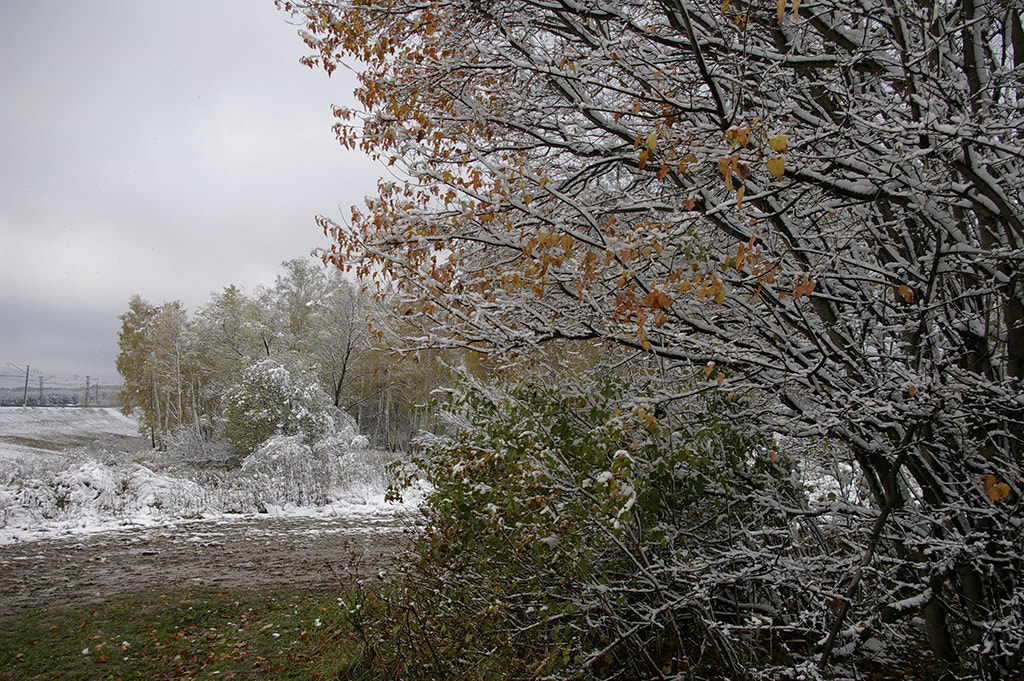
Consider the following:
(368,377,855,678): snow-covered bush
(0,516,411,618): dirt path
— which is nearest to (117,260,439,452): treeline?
(0,516,411,618): dirt path

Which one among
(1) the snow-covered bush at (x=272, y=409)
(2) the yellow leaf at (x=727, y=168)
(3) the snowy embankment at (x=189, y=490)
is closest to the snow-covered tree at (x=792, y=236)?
(2) the yellow leaf at (x=727, y=168)

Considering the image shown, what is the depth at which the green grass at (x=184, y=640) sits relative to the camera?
14.9 feet

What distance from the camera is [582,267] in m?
3.47

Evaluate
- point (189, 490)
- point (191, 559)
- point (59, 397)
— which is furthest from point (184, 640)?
point (59, 397)

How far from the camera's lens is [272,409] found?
18.8 meters

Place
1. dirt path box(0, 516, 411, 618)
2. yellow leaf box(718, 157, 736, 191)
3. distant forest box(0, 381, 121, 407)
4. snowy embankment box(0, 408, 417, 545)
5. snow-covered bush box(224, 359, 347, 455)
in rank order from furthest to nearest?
distant forest box(0, 381, 121, 407), snow-covered bush box(224, 359, 347, 455), snowy embankment box(0, 408, 417, 545), dirt path box(0, 516, 411, 618), yellow leaf box(718, 157, 736, 191)

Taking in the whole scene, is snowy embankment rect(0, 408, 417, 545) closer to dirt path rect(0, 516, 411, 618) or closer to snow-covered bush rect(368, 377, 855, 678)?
dirt path rect(0, 516, 411, 618)

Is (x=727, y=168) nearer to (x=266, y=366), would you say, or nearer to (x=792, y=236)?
(x=792, y=236)

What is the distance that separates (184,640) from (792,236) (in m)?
5.98

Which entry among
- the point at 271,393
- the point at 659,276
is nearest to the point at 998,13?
the point at 659,276

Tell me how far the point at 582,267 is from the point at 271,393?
57.8 feet

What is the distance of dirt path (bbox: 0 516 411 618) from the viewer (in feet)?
23.2

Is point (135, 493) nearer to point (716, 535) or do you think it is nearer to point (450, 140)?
point (450, 140)

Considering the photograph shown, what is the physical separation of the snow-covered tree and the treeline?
16254 mm
